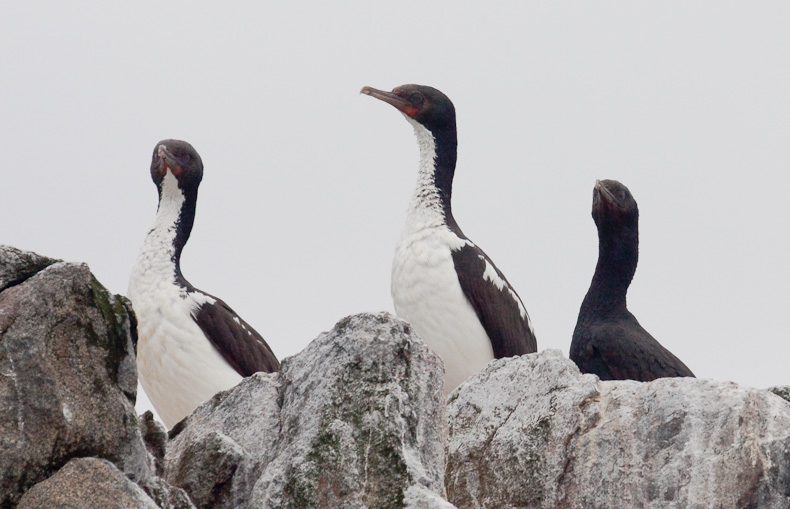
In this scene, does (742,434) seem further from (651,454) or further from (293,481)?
(293,481)

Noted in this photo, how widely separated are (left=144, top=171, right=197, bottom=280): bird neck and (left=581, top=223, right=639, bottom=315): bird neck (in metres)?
3.99

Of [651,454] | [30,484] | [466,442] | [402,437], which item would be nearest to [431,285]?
[466,442]

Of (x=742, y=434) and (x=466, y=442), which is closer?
(x=742, y=434)

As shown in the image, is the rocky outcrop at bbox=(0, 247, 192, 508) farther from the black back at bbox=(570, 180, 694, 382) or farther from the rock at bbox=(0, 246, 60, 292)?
the black back at bbox=(570, 180, 694, 382)

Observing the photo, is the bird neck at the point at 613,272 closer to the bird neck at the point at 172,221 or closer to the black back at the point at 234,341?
the black back at the point at 234,341

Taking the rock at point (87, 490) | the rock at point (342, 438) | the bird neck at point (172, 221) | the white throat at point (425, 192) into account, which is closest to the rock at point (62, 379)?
the rock at point (87, 490)

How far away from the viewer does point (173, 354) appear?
11078 mm

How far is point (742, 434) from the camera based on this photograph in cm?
631

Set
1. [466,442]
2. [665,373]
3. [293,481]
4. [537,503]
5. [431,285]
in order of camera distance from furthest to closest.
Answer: [431,285] → [665,373] → [466,442] → [537,503] → [293,481]

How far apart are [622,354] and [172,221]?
4885mm

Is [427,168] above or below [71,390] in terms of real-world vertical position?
above

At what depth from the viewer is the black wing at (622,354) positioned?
30.8 feet

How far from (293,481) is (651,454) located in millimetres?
2059

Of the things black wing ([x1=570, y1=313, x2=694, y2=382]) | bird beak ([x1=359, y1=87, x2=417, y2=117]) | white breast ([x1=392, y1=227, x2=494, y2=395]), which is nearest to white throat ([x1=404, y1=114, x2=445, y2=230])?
bird beak ([x1=359, y1=87, x2=417, y2=117])
